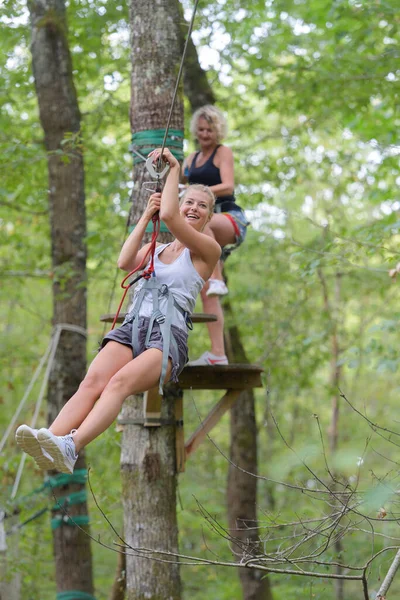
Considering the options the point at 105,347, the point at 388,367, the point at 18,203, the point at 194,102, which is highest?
the point at 194,102

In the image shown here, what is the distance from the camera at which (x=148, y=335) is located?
305 cm

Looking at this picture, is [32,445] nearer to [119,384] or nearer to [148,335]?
[119,384]

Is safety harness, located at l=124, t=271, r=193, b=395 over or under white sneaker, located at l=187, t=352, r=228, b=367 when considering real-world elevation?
under

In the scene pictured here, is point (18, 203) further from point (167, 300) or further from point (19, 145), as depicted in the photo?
point (167, 300)

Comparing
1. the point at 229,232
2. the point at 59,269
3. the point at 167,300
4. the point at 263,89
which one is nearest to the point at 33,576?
the point at 59,269

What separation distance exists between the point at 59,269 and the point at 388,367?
2.77 m

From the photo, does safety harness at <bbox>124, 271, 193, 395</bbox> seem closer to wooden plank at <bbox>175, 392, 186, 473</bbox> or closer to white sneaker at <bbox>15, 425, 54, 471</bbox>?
white sneaker at <bbox>15, 425, 54, 471</bbox>

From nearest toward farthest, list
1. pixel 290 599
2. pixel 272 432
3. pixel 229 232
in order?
pixel 229 232, pixel 290 599, pixel 272 432

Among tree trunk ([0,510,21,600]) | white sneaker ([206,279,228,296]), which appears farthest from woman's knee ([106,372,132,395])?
tree trunk ([0,510,21,600])

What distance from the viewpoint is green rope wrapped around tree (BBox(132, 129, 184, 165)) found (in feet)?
13.1

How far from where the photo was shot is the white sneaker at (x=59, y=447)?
2.59m

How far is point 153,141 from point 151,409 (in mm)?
1415

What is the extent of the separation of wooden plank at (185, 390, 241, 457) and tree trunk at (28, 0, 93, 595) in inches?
89.4

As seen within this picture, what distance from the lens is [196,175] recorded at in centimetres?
445
